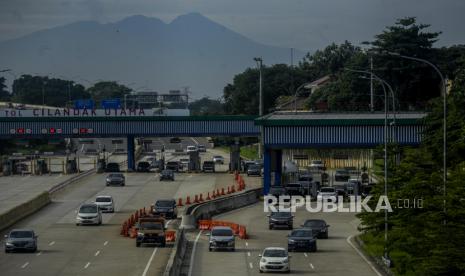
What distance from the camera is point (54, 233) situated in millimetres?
67312

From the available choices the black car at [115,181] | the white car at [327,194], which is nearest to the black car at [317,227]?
the white car at [327,194]

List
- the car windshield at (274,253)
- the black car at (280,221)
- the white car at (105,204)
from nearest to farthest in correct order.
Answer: the car windshield at (274,253), the black car at (280,221), the white car at (105,204)

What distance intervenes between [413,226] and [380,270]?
11.0 feet

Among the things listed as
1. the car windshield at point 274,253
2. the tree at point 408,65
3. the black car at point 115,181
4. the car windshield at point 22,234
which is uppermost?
the tree at point 408,65

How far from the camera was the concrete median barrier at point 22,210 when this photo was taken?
69.7 metres

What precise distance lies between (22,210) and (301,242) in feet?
81.4

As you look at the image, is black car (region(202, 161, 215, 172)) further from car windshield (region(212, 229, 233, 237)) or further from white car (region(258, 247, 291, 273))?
white car (region(258, 247, 291, 273))

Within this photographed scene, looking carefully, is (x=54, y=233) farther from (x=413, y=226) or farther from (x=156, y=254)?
(x=413, y=226)

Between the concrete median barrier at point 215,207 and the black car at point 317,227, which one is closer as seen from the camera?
the black car at point 317,227

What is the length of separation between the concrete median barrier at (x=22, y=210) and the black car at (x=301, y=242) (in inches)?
704

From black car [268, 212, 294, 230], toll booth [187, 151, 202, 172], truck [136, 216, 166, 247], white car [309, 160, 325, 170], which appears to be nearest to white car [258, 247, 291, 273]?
truck [136, 216, 166, 247]

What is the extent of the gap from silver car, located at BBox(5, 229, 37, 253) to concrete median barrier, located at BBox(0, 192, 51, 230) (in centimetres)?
1035

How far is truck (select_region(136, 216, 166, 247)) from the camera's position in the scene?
196 ft

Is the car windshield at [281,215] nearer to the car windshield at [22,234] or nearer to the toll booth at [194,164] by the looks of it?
the car windshield at [22,234]
